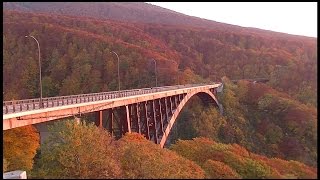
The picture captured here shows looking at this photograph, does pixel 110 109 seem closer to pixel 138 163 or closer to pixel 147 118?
pixel 147 118

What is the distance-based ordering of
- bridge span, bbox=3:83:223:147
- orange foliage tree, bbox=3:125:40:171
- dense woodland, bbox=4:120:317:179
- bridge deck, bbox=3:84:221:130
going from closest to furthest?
dense woodland, bbox=4:120:317:179 < bridge deck, bbox=3:84:221:130 < bridge span, bbox=3:83:223:147 < orange foliage tree, bbox=3:125:40:171

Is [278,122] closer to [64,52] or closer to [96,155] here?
[96,155]

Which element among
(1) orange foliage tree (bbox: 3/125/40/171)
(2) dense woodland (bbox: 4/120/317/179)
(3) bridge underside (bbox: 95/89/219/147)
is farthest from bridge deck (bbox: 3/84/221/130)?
(1) orange foliage tree (bbox: 3/125/40/171)

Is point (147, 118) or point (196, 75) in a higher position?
point (147, 118)

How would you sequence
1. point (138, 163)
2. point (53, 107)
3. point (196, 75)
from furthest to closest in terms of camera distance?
point (196, 75) < point (53, 107) < point (138, 163)

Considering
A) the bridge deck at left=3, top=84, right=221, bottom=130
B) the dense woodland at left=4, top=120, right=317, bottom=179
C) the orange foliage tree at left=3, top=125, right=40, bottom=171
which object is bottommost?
the orange foliage tree at left=3, top=125, right=40, bottom=171

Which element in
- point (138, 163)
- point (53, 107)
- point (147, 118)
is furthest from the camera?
point (147, 118)

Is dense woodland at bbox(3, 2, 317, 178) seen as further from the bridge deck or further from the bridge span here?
the bridge deck

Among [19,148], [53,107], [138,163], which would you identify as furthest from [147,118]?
[138,163]
